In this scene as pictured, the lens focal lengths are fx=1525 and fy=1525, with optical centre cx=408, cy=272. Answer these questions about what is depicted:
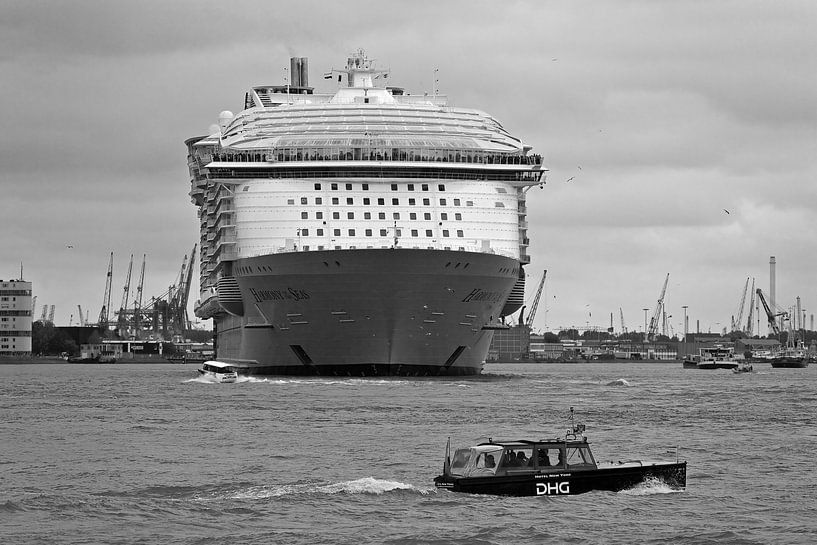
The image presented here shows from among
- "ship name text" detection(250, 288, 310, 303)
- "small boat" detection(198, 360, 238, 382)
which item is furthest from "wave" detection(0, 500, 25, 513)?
"small boat" detection(198, 360, 238, 382)

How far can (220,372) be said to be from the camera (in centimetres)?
11075

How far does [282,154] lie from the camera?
105750 mm

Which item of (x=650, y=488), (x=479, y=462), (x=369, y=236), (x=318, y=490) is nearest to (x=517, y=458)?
(x=479, y=462)

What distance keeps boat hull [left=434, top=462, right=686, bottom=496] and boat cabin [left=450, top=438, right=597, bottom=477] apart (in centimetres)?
20

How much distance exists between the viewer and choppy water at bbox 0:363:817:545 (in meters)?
35.4

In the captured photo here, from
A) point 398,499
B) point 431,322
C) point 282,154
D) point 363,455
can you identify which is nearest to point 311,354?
point 431,322

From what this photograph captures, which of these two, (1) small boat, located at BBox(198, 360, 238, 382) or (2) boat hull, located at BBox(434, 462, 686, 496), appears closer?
(2) boat hull, located at BBox(434, 462, 686, 496)

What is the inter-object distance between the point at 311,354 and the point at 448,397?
20.3 m

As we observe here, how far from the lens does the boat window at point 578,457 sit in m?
39.9

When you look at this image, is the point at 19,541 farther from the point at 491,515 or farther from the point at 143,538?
the point at 491,515

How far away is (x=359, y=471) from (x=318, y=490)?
472 centimetres

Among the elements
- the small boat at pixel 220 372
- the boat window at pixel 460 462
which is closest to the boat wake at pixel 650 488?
the boat window at pixel 460 462

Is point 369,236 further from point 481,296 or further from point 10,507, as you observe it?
point 10,507

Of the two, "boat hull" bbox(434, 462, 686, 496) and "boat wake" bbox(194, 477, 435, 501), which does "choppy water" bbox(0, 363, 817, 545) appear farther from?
"boat hull" bbox(434, 462, 686, 496)
